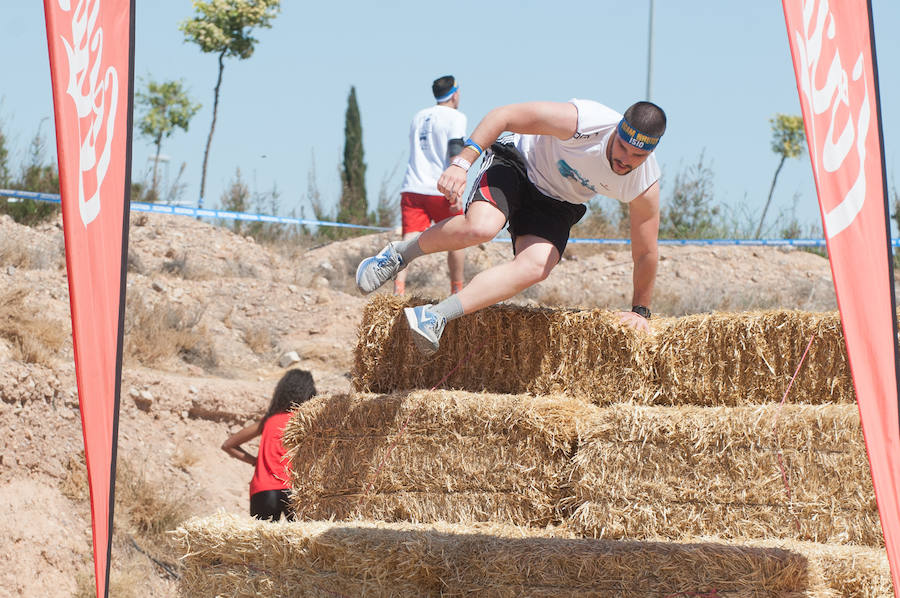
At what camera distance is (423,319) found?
4.10 m

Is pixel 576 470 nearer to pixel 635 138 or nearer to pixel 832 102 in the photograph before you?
pixel 635 138

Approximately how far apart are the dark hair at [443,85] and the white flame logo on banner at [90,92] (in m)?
5.31

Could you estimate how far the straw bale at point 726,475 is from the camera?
3.79 metres

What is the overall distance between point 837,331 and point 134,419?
220 inches

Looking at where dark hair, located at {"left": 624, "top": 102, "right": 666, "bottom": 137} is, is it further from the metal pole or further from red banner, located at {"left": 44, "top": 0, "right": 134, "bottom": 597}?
the metal pole

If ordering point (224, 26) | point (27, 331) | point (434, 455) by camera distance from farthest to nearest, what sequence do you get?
point (224, 26)
point (27, 331)
point (434, 455)

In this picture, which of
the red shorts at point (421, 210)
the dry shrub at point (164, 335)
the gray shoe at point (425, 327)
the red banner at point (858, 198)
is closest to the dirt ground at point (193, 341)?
the dry shrub at point (164, 335)

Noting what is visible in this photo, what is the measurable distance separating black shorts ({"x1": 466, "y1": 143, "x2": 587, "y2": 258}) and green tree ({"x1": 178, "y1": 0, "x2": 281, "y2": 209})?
1264cm

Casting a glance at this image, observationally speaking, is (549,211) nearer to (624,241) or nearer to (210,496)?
(210,496)

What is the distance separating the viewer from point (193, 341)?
9.28m

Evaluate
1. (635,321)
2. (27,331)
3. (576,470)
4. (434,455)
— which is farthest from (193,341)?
(576,470)

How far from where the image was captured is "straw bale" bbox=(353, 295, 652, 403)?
14.7ft

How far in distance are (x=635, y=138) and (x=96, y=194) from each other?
2525 mm

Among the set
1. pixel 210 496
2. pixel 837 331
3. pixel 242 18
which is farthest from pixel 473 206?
pixel 242 18
